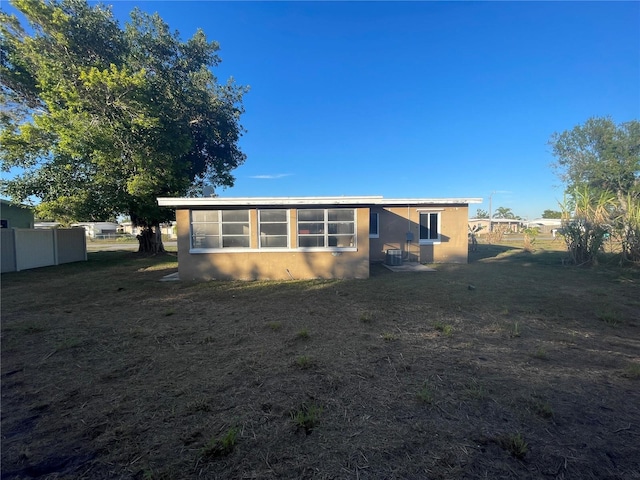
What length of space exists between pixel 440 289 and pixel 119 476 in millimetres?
7692

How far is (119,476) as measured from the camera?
204cm

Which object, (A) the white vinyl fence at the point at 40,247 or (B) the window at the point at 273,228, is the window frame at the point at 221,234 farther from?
(A) the white vinyl fence at the point at 40,247

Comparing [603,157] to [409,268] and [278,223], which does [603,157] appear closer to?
[409,268]

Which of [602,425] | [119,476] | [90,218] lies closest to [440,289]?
[602,425]

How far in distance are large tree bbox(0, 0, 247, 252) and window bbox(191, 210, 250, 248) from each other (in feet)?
16.9

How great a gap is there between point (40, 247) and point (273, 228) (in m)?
12.5

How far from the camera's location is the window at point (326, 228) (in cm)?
974

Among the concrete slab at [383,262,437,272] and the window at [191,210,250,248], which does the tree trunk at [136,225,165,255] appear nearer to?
the window at [191,210,250,248]

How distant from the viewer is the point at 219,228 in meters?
9.67

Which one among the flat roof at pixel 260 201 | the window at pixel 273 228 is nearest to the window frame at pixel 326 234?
the window at pixel 273 228

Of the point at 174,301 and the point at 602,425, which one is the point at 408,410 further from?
the point at 174,301

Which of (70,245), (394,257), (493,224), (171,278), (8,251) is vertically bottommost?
(171,278)

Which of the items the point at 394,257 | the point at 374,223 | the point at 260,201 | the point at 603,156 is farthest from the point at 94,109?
the point at 603,156

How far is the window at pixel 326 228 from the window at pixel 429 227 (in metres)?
5.13
